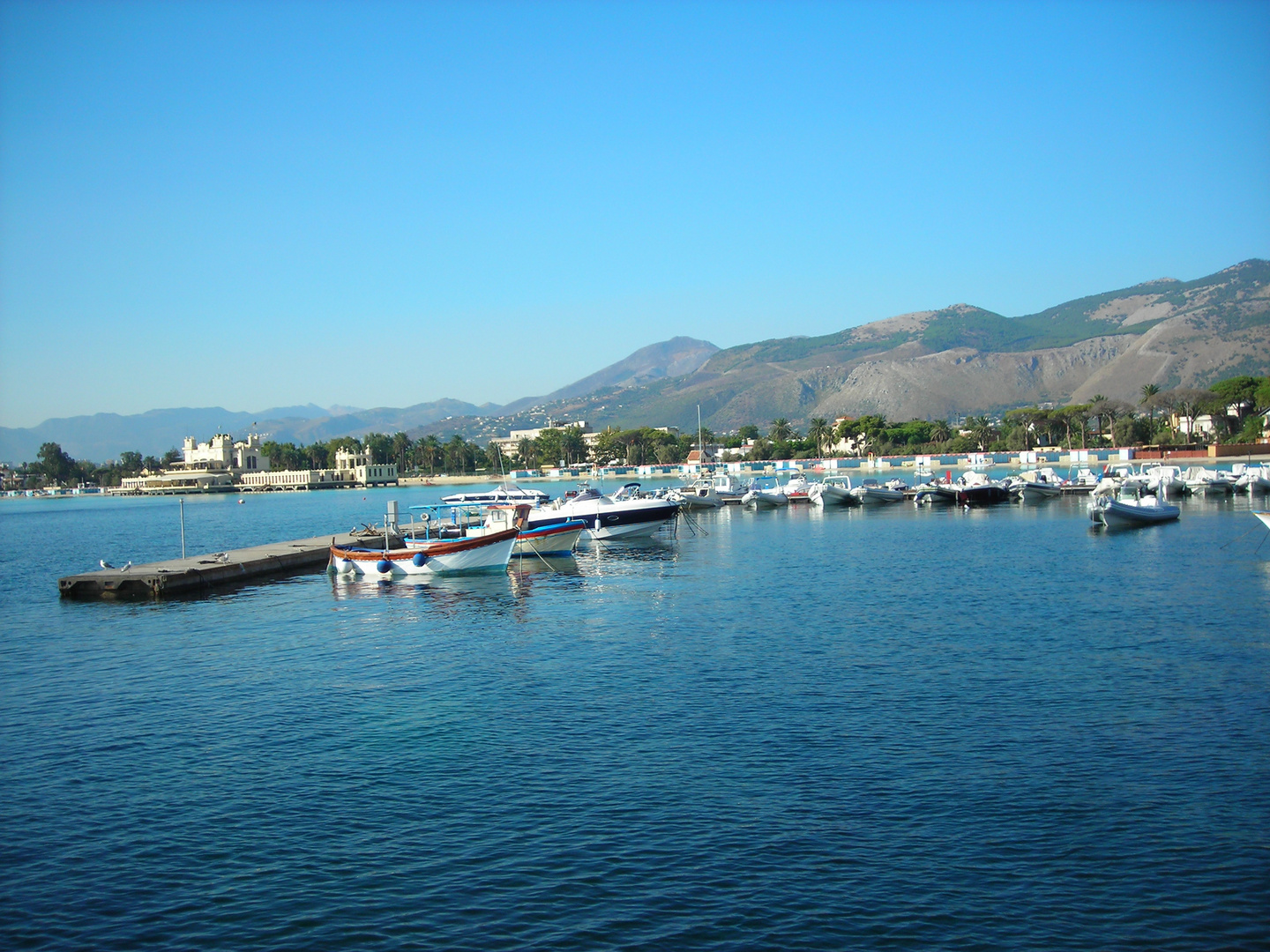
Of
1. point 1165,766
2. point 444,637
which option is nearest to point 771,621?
point 444,637

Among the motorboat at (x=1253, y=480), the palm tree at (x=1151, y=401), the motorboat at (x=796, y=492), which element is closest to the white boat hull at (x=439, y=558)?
the motorboat at (x=796, y=492)

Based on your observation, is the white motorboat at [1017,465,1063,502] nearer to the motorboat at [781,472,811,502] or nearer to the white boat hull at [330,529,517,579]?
the motorboat at [781,472,811,502]

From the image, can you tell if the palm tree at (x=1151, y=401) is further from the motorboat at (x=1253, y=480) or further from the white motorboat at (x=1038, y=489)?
the white motorboat at (x=1038, y=489)

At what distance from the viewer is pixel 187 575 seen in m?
39.9

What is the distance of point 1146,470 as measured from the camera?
88.1m

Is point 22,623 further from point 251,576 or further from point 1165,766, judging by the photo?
point 1165,766

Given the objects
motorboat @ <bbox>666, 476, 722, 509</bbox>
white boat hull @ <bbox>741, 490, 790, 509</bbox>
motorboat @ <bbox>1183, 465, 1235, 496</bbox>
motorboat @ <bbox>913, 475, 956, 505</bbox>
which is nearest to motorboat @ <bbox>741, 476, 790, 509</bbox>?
white boat hull @ <bbox>741, 490, 790, 509</bbox>

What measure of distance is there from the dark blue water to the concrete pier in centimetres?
811

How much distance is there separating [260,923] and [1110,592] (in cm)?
2856

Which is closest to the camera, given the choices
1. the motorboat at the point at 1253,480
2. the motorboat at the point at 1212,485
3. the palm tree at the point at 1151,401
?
the motorboat at the point at 1253,480

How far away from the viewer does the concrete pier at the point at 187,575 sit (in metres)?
39.2

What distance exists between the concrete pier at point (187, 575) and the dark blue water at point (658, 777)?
811 centimetres

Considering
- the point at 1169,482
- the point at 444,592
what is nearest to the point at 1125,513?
the point at 1169,482

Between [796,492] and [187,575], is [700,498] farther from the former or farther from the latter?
[187,575]
